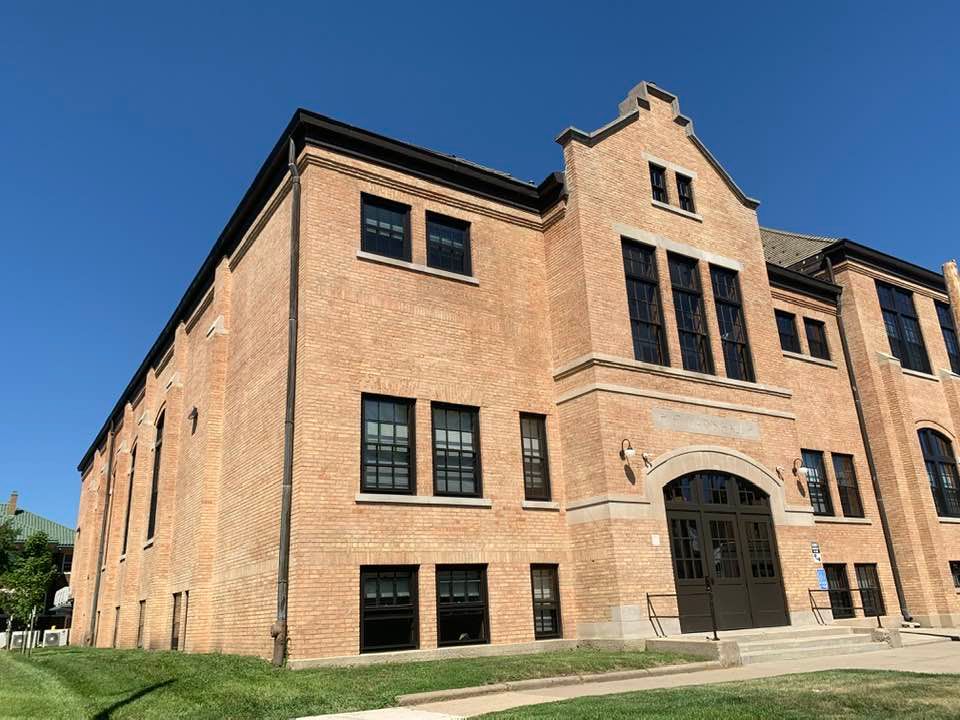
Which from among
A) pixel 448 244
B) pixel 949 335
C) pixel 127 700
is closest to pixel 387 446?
pixel 448 244

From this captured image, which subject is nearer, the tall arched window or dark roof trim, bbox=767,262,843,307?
dark roof trim, bbox=767,262,843,307

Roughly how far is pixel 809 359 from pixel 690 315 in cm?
681

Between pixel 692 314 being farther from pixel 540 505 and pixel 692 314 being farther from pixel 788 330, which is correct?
pixel 540 505

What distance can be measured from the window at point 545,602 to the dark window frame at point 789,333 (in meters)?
12.3

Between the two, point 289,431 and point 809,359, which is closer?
point 289,431

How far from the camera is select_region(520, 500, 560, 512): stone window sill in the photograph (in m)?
16.7

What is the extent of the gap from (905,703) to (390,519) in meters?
9.12

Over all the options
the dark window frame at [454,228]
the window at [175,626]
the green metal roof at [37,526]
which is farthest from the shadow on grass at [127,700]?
the green metal roof at [37,526]

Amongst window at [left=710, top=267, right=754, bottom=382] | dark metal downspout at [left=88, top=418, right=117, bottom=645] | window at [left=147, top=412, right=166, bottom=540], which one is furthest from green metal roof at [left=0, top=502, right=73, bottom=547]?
window at [left=710, top=267, right=754, bottom=382]

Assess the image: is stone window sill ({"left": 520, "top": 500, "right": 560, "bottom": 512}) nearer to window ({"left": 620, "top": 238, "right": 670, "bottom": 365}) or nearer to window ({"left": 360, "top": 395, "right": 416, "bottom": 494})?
window ({"left": 360, "top": 395, "right": 416, "bottom": 494})

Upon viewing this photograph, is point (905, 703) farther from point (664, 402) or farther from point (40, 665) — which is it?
point (40, 665)

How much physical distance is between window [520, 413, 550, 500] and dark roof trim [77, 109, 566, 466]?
5.66 m

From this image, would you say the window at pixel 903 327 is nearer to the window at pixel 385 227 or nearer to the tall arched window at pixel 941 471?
the tall arched window at pixel 941 471

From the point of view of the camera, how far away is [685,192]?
21.4m
